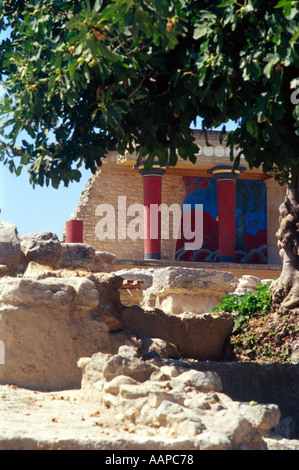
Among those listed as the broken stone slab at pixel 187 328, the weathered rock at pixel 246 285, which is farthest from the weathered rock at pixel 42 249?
the weathered rock at pixel 246 285

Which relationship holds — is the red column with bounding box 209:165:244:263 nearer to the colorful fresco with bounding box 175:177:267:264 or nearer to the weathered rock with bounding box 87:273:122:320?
the colorful fresco with bounding box 175:177:267:264

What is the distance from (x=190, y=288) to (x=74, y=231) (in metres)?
9.25

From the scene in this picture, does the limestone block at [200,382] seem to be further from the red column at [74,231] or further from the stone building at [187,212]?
the red column at [74,231]

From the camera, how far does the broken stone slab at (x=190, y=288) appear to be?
9562 mm

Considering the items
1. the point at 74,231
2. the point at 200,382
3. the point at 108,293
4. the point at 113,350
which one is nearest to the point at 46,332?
the point at 113,350

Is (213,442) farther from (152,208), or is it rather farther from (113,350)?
(152,208)

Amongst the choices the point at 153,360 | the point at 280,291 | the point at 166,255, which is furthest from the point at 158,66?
the point at 166,255

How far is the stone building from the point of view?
19375mm

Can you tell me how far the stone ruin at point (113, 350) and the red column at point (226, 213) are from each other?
1192 cm

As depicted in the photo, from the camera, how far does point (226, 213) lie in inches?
787

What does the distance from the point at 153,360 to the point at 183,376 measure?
56 cm

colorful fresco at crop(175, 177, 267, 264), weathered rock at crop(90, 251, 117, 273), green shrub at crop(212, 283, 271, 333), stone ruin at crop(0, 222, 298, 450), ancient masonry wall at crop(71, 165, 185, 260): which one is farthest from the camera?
colorful fresco at crop(175, 177, 267, 264)

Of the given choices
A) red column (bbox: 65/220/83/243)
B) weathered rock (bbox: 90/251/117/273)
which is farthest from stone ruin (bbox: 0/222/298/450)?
red column (bbox: 65/220/83/243)

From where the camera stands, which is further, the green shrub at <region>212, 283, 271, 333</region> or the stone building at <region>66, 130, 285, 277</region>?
the stone building at <region>66, 130, 285, 277</region>
